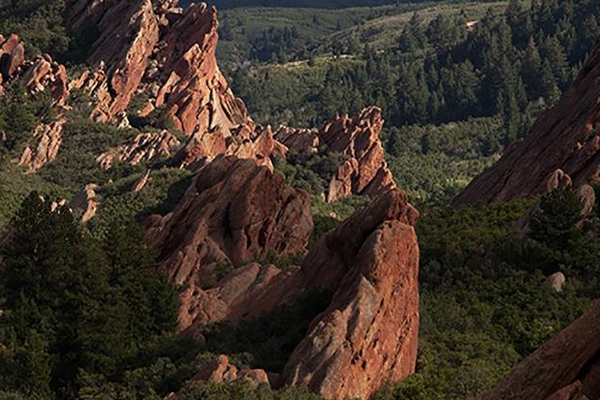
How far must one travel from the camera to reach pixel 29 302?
178 feet

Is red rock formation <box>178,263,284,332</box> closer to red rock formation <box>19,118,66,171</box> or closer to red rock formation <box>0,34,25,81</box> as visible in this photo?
red rock formation <box>19,118,66,171</box>

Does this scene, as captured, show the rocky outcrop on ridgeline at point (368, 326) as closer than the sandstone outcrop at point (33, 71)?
Yes

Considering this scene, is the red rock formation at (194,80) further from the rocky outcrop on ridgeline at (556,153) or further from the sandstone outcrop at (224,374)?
the sandstone outcrop at (224,374)

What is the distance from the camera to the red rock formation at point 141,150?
121812mm

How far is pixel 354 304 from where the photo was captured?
4297 cm

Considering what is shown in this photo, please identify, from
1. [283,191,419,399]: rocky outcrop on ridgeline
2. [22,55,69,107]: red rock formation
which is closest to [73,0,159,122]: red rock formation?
[22,55,69,107]: red rock formation

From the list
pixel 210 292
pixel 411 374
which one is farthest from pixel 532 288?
pixel 210 292

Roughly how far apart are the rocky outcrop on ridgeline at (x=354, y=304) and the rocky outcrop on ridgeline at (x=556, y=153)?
61.4 feet

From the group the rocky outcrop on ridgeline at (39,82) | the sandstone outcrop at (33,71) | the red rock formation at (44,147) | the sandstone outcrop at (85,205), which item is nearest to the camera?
the sandstone outcrop at (85,205)

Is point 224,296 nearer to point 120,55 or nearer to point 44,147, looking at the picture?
point 44,147

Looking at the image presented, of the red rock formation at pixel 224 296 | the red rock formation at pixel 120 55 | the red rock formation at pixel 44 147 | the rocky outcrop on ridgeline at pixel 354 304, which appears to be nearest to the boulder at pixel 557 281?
the rocky outcrop on ridgeline at pixel 354 304

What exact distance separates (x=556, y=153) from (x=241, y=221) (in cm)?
2249

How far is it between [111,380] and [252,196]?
26.6 meters

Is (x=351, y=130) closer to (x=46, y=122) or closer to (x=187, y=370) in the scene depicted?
(x=46, y=122)
